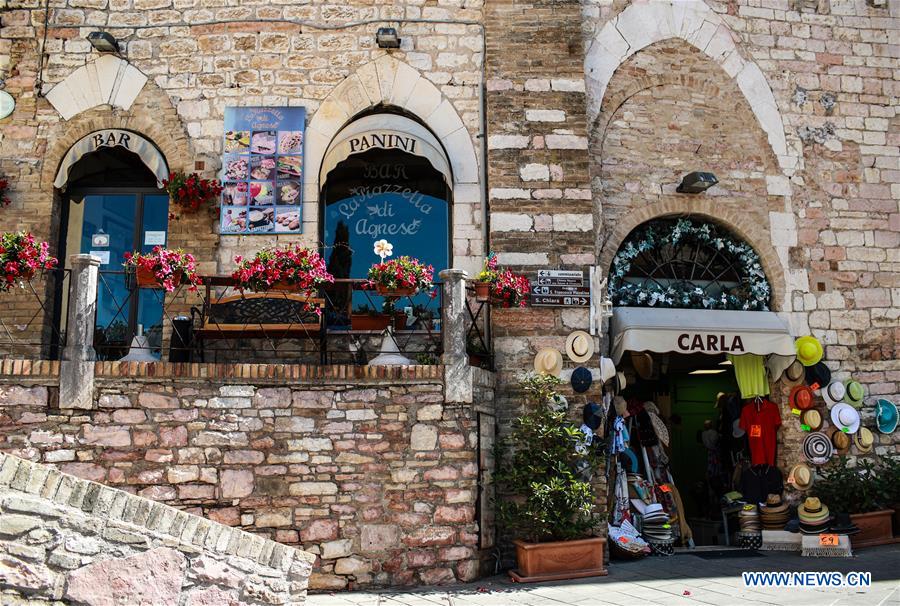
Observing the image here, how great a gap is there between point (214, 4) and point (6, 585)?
723cm

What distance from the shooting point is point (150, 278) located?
6773 mm

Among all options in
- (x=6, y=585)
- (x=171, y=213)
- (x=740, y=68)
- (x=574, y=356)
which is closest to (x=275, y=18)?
(x=171, y=213)

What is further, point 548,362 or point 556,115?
point 556,115

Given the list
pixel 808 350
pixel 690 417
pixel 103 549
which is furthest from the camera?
pixel 690 417

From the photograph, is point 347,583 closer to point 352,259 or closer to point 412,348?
point 412,348

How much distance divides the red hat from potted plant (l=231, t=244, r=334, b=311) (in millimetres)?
5649

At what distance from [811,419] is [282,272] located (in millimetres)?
6232

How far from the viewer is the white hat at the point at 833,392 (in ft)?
29.3

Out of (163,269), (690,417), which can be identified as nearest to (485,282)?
(163,269)

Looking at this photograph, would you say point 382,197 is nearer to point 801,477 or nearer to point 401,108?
point 401,108

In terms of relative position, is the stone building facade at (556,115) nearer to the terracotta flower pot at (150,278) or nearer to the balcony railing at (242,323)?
the balcony railing at (242,323)

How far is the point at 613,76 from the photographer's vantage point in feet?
30.0

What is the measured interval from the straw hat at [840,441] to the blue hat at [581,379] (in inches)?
128

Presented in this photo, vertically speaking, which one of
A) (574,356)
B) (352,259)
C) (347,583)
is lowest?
(347,583)
